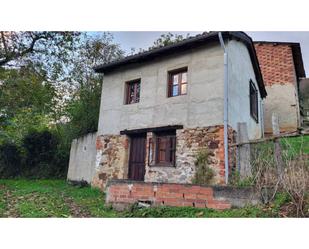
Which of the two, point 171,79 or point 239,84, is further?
point 171,79

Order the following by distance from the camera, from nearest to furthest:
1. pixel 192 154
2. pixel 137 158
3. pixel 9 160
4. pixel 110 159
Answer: pixel 192 154
pixel 137 158
pixel 110 159
pixel 9 160

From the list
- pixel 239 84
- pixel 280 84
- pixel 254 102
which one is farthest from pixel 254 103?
pixel 280 84

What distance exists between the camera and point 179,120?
793 centimetres

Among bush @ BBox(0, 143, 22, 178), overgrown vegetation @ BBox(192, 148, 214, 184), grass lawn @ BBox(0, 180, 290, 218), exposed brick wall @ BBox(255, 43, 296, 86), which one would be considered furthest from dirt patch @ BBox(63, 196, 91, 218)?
exposed brick wall @ BBox(255, 43, 296, 86)

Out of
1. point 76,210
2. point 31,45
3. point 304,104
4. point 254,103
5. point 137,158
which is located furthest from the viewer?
point 304,104

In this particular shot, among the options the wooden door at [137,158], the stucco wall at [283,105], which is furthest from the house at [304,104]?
the wooden door at [137,158]

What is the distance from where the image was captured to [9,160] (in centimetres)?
1445

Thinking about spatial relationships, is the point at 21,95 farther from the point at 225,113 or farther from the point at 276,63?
the point at 276,63

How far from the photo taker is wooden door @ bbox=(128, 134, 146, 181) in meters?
8.67

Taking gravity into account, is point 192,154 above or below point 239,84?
below

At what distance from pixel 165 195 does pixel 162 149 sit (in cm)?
275

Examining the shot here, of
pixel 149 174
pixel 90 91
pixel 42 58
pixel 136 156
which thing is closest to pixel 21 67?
pixel 42 58

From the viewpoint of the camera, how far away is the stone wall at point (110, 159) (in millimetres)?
8938

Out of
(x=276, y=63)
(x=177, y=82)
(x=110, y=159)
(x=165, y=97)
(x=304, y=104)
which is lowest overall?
(x=110, y=159)
